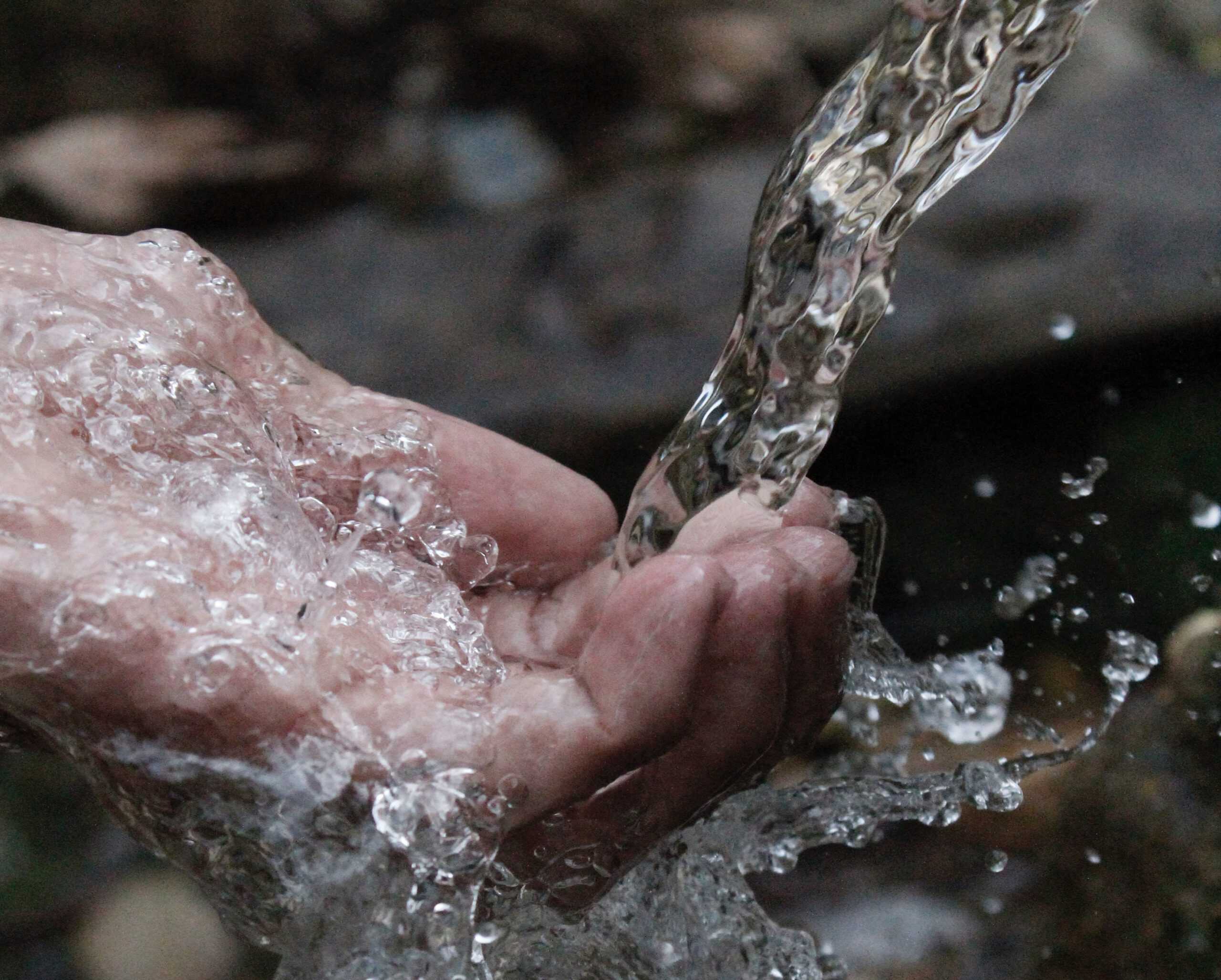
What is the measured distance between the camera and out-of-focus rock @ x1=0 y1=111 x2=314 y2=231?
373 cm

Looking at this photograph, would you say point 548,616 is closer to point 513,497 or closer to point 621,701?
point 513,497

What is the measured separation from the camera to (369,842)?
1.16m

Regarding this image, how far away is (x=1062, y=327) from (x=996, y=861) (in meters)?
1.26

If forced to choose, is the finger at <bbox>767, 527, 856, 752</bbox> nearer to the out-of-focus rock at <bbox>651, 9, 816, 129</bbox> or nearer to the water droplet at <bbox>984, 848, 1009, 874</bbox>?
the water droplet at <bbox>984, 848, 1009, 874</bbox>

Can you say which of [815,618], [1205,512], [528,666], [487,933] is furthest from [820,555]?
[1205,512]

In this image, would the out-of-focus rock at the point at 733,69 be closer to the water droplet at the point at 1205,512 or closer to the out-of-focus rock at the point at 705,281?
the out-of-focus rock at the point at 705,281

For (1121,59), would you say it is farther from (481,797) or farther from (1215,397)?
(481,797)

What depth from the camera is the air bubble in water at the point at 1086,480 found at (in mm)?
2801

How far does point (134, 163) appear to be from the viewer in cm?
380

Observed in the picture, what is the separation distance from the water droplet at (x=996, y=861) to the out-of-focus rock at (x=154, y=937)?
4.48ft

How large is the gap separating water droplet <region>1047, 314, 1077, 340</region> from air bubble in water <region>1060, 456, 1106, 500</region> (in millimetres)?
267

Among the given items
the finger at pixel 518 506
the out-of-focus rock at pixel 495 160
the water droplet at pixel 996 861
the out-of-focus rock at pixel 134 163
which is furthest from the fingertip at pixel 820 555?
the out-of-focus rock at pixel 134 163

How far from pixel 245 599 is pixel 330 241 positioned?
2.57m

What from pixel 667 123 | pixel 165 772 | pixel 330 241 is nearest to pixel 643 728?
pixel 165 772
